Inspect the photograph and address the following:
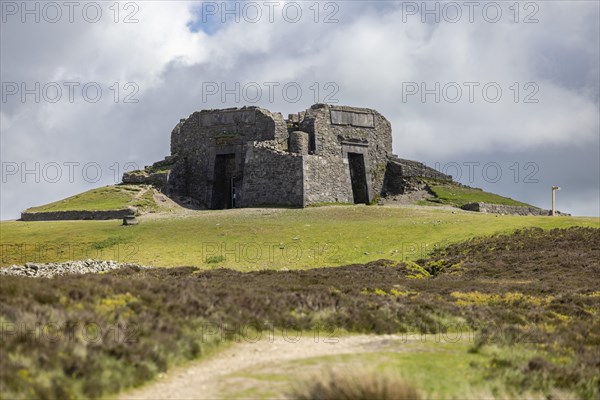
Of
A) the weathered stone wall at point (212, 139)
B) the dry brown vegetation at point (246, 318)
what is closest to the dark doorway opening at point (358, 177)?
the weathered stone wall at point (212, 139)

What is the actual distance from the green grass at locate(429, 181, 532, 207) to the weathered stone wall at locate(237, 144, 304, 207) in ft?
47.8

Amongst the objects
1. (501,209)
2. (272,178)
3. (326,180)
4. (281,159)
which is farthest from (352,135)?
(501,209)

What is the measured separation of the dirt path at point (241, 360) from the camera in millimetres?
11875

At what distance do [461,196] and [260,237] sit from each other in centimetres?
2961

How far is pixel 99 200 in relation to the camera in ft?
193

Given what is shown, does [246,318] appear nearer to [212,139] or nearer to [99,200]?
[99,200]

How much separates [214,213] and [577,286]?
3091cm

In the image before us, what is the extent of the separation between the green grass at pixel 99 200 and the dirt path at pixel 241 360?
4163cm

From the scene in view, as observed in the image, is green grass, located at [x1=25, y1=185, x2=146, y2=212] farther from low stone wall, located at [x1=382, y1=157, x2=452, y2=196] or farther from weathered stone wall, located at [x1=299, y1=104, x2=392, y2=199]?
low stone wall, located at [x1=382, y1=157, x2=452, y2=196]

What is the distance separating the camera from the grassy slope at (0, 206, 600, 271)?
38.1 m

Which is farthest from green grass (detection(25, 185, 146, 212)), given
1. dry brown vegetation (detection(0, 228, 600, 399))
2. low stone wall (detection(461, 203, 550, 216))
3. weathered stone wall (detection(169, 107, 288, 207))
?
low stone wall (detection(461, 203, 550, 216))

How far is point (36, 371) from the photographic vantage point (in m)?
11.2

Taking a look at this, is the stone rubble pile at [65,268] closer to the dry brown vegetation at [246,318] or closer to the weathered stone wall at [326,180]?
the dry brown vegetation at [246,318]

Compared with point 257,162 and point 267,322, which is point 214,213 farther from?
point 267,322
